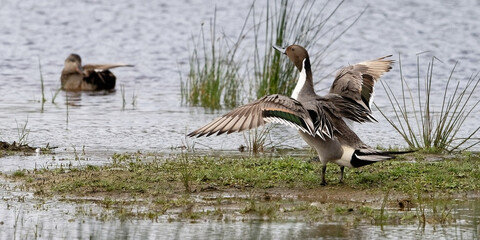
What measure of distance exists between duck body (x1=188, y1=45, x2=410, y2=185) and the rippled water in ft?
3.80

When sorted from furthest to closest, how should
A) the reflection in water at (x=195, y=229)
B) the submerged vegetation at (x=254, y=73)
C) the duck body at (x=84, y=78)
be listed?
the duck body at (x=84, y=78)
the submerged vegetation at (x=254, y=73)
the reflection in water at (x=195, y=229)

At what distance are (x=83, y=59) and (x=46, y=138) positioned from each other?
26.7 feet

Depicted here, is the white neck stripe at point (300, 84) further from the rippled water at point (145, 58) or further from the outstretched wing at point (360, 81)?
the rippled water at point (145, 58)

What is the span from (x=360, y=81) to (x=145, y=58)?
10.4 meters

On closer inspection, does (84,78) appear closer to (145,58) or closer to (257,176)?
(145,58)

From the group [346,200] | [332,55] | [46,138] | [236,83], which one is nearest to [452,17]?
[332,55]

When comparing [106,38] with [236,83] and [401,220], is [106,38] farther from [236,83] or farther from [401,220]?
[401,220]

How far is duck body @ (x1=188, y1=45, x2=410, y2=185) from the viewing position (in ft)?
23.4

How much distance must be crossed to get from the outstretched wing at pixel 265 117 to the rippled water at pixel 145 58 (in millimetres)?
1097

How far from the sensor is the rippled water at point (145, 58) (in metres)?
10.3

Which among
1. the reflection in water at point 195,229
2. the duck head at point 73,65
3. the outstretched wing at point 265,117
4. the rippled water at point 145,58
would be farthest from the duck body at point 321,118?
the duck head at point 73,65

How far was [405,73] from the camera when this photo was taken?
16.3 meters

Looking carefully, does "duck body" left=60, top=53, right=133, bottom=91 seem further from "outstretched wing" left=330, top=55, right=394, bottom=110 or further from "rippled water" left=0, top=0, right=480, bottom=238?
"outstretched wing" left=330, top=55, right=394, bottom=110

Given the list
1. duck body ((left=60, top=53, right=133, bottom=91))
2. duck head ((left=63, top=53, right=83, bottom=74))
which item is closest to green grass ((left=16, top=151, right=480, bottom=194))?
duck body ((left=60, top=53, right=133, bottom=91))
